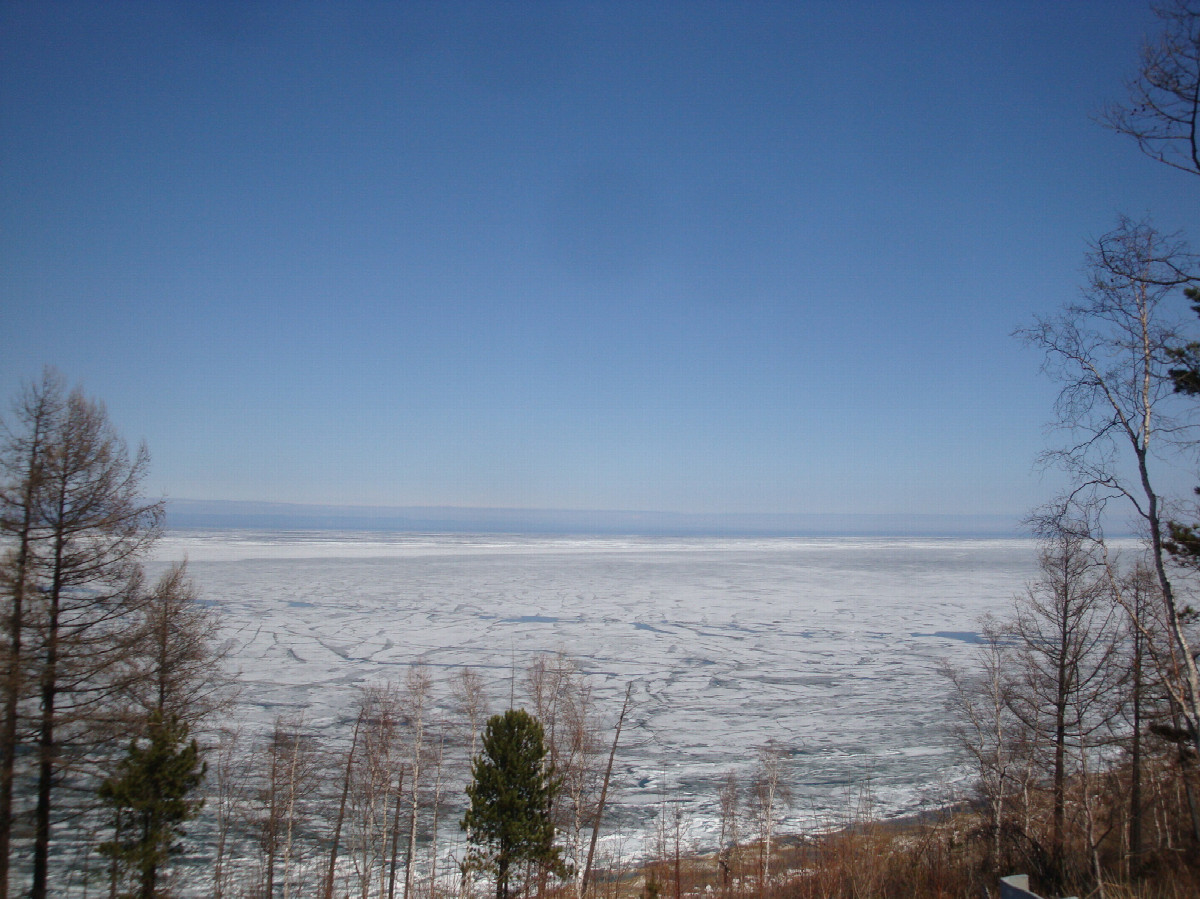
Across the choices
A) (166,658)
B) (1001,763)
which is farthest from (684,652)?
(166,658)

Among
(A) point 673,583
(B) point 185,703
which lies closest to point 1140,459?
(B) point 185,703

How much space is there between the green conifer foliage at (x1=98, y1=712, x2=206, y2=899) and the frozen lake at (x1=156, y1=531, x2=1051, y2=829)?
6.15m

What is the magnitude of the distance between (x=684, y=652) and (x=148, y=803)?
18.9 meters

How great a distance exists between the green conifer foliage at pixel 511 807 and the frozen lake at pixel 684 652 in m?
2.82

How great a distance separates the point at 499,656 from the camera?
23250 mm

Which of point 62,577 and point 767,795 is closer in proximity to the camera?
point 62,577

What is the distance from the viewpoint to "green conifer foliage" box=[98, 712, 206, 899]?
9.57m

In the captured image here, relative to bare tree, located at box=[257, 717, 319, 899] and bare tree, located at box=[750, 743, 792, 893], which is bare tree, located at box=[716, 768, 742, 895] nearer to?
bare tree, located at box=[750, 743, 792, 893]

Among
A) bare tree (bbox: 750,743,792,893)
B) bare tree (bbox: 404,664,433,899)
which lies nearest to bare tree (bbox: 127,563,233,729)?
bare tree (bbox: 404,664,433,899)

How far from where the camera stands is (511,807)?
1062 cm

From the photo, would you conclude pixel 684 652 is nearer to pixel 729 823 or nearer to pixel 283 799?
pixel 729 823

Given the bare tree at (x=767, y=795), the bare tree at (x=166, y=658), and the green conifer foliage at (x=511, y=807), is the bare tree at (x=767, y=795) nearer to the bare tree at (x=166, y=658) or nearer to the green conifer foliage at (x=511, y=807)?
the green conifer foliage at (x=511, y=807)

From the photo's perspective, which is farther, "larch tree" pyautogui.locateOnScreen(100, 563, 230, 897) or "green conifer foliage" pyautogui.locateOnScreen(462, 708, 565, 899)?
"green conifer foliage" pyautogui.locateOnScreen(462, 708, 565, 899)

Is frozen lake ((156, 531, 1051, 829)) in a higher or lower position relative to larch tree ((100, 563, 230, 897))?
lower
